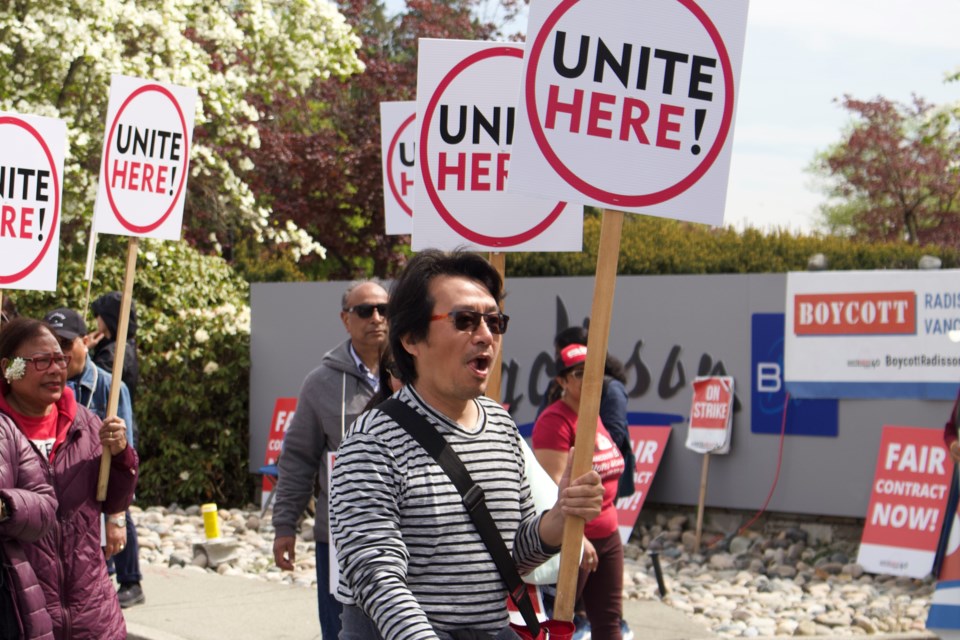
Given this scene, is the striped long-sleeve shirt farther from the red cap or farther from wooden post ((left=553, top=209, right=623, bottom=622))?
the red cap

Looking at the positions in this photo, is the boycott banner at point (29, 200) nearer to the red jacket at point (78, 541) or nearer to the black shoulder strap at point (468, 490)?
the red jacket at point (78, 541)

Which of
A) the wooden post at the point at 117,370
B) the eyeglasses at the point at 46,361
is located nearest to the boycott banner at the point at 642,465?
the wooden post at the point at 117,370

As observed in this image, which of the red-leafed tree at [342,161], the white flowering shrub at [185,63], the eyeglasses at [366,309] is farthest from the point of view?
the red-leafed tree at [342,161]

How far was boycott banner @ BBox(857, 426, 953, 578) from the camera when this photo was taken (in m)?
10.6

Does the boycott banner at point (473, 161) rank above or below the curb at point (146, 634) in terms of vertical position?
above

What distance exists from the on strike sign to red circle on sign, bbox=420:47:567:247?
5.70ft

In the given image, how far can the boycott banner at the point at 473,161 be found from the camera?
5.05 m

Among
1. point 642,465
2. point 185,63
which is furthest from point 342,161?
point 642,465

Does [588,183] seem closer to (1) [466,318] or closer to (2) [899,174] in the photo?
(1) [466,318]

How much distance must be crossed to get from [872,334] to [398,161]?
20.0 ft

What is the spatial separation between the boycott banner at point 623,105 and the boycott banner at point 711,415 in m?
8.39

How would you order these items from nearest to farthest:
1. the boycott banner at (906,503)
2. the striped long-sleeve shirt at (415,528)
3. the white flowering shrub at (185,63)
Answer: the striped long-sleeve shirt at (415,528), the boycott banner at (906,503), the white flowering shrub at (185,63)

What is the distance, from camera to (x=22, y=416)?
5258 millimetres

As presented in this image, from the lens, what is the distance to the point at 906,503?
10.8 metres
